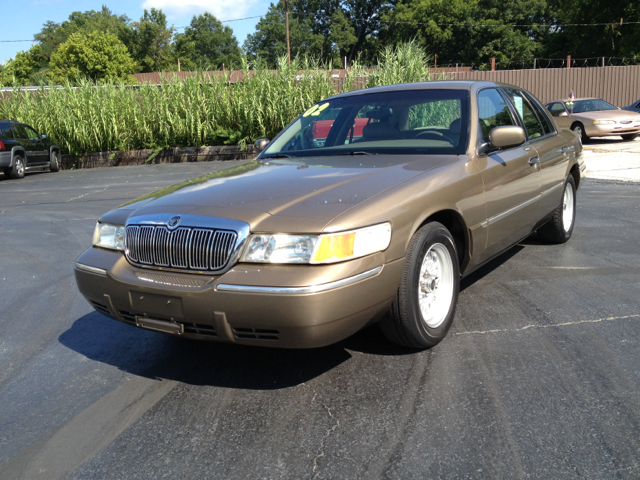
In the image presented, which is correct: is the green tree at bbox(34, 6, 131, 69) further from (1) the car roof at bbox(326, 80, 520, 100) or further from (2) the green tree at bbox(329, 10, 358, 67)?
(1) the car roof at bbox(326, 80, 520, 100)

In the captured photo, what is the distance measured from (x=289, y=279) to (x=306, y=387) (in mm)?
704

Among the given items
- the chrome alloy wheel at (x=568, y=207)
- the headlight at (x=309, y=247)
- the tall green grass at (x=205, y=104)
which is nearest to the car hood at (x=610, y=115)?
the tall green grass at (x=205, y=104)

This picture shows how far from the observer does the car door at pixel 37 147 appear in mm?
16109

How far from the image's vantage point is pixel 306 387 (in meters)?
3.04

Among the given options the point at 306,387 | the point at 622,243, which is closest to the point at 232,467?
the point at 306,387

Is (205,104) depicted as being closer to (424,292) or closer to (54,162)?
(54,162)

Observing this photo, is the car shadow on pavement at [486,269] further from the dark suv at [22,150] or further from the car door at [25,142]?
the car door at [25,142]

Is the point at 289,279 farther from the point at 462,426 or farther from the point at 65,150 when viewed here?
the point at 65,150

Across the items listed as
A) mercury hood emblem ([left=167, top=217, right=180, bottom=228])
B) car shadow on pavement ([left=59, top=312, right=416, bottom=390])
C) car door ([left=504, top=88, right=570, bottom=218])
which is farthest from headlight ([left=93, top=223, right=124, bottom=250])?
car door ([left=504, top=88, right=570, bottom=218])

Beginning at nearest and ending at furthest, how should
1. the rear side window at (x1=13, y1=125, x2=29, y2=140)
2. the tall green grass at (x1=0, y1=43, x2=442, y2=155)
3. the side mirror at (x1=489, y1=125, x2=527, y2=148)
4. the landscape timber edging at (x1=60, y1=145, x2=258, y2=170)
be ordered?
the side mirror at (x1=489, y1=125, x2=527, y2=148) < the rear side window at (x1=13, y1=125, x2=29, y2=140) < the tall green grass at (x1=0, y1=43, x2=442, y2=155) < the landscape timber edging at (x1=60, y1=145, x2=258, y2=170)

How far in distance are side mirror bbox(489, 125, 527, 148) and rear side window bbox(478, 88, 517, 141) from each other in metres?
0.26

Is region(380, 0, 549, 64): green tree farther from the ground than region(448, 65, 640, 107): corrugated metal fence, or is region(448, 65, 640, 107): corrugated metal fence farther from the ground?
region(380, 0, 549, 64): green tree

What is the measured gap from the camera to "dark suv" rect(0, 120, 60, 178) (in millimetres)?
15070

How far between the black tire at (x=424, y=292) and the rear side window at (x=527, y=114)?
200cm
